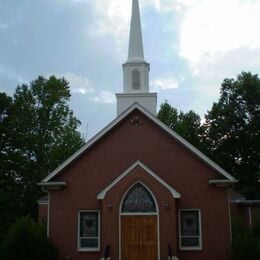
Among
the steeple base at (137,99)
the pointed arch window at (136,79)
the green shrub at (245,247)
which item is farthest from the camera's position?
the pointed arch window at (136,79)

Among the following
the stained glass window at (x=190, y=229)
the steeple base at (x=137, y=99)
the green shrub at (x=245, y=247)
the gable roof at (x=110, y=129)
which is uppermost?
the steeple base at (x=137, y=99)

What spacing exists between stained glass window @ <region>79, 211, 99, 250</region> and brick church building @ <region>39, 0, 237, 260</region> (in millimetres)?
13

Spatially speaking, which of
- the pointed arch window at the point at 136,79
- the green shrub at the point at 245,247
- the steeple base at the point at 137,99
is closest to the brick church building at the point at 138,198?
the green shrub at the point at 245,247

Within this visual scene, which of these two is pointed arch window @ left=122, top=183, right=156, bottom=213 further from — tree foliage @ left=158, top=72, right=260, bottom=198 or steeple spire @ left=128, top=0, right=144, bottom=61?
tree foliage @ left=158, top=72, right=260, bottom=198

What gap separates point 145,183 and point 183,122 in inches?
1057

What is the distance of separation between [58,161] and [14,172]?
12.5ft

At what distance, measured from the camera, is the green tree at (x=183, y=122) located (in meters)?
46.8

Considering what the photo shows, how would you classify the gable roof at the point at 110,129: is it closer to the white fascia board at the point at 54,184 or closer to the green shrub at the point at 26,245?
the white fascia board at the point at 54,184

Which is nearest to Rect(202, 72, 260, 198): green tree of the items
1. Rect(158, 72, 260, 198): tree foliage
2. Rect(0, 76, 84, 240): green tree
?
Rect(158, 72, 260, 198): tree foliage

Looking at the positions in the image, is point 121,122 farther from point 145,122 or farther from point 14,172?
point 14,172

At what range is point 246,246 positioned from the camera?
1989cm

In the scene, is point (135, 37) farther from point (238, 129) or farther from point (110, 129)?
point (238, 129)

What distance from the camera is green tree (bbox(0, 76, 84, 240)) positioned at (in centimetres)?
4219

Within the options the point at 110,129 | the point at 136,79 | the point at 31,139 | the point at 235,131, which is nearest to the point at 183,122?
the point at 235,131
